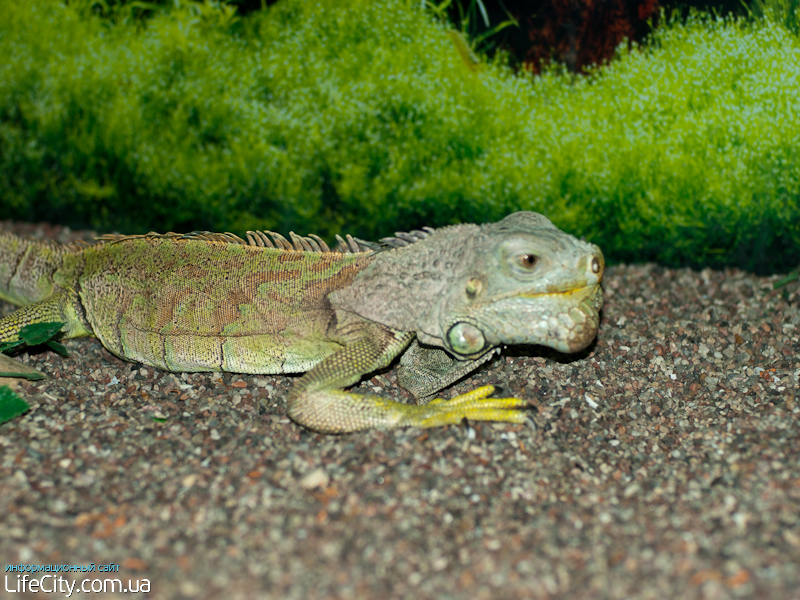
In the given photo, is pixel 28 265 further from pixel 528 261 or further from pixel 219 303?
pixel 528 261

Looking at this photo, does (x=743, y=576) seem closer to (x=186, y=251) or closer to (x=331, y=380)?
(x=331, y=380)

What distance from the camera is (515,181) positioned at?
529 centimetres

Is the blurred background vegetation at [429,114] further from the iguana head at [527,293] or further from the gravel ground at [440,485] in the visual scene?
the iguana head at [527,293]

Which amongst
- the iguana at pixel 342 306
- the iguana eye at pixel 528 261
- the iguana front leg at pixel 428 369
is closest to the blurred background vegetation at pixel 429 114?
the iguana at pixel 342 306

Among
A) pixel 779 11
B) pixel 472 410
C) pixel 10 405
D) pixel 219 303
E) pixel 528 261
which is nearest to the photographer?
pixel 528 261

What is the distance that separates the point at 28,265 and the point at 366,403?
10.0 ft

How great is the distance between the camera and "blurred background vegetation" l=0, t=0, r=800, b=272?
15.6ft

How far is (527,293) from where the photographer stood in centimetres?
320

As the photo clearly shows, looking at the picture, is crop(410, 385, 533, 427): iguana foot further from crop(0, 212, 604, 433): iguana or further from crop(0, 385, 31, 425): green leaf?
crop(0, 385, 31, 425): green leaf

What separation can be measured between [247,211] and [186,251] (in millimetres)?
1979

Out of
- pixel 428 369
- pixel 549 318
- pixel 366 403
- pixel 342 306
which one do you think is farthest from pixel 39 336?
pixel 549 318

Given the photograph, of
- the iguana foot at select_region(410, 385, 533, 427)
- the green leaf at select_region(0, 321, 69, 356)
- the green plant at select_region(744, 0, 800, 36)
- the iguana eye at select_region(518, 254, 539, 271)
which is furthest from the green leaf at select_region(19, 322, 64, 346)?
the green plant at select_region(744, 0, 800, 36)

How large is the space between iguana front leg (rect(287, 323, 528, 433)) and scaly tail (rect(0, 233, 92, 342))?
2.05 m

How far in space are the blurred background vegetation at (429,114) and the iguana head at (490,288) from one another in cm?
192
